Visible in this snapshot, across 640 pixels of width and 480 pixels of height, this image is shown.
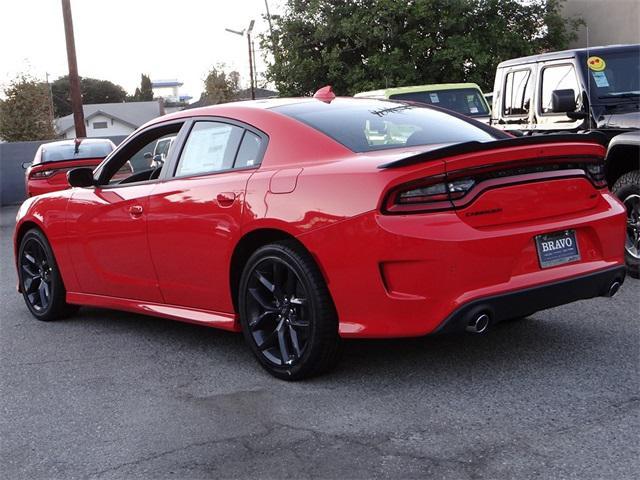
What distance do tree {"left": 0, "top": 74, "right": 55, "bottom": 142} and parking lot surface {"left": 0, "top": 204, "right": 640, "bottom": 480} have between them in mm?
52999

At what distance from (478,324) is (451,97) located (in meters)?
10.8

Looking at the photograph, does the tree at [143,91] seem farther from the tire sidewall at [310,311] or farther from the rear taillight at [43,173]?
the tire sidewall at [310,311]

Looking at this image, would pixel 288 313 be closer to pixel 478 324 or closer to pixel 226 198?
pixel 226 198

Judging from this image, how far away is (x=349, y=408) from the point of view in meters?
4.25

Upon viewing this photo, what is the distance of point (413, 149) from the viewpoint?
4801 millimetres

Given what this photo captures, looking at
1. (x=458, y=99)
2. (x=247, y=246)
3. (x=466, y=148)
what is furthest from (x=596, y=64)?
(x=458, y=99)

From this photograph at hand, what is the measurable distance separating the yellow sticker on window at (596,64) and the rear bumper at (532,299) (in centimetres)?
409

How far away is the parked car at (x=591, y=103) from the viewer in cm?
714

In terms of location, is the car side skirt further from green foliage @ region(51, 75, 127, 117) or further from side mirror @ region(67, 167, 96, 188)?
green foliage @ region(51, 75, 127, 117)

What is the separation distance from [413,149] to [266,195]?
2.67ft

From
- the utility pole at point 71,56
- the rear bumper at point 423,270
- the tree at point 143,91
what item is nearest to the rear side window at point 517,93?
the rear bumper at point 423,270

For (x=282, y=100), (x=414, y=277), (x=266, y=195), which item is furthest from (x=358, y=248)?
(x=282, y=100)

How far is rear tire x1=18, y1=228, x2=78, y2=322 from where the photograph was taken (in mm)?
6773

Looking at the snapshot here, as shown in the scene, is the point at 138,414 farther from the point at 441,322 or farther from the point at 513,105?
the point at 513,105
